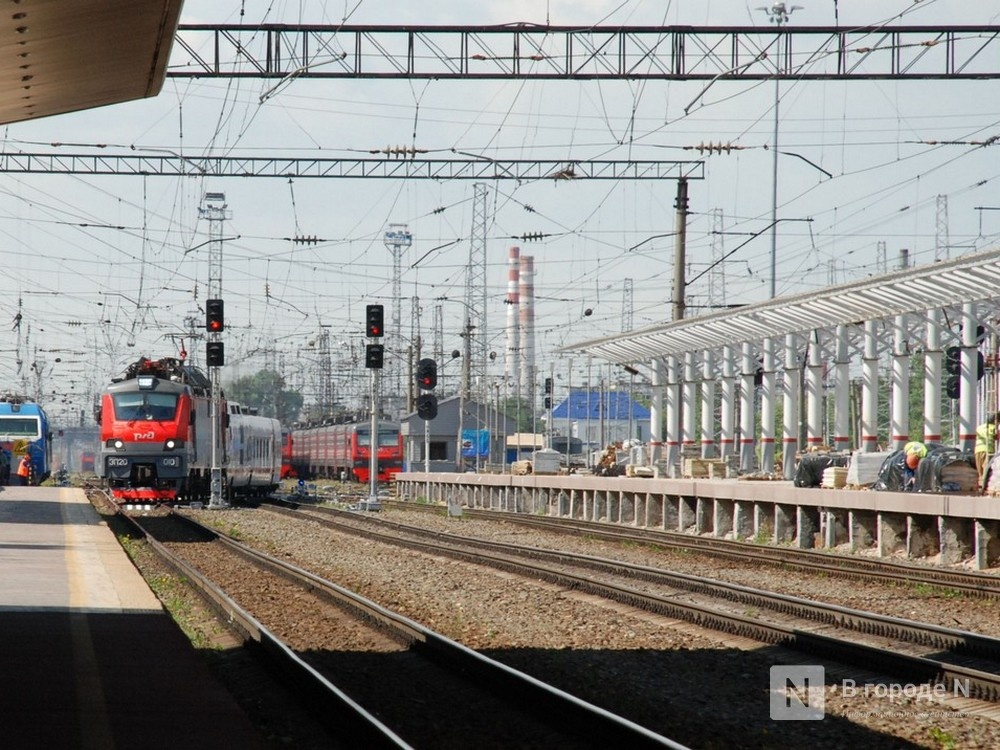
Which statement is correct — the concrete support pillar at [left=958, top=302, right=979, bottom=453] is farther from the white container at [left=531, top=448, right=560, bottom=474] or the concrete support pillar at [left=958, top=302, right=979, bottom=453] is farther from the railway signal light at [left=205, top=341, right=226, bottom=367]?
the white container at [left=531, top=448, right=560, bottom=474]

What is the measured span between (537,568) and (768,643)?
7.05 m

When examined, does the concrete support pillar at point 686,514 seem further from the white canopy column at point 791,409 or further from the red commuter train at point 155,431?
the red commuter train at point 155,431

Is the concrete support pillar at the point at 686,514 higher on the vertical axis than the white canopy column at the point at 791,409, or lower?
lower

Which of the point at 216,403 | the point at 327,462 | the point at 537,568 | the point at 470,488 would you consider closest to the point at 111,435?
the point at 216,403

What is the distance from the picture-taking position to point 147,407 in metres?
36.6

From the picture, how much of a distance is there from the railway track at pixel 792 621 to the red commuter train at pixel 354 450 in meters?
39.5

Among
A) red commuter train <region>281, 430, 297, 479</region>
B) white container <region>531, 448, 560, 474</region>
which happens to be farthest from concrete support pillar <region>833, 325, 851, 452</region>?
red commuter train <region>281, 430, 297, 479</region>

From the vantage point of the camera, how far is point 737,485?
1093 inches

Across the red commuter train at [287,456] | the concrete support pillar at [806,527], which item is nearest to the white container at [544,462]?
the concrete support pillar at [806,527]

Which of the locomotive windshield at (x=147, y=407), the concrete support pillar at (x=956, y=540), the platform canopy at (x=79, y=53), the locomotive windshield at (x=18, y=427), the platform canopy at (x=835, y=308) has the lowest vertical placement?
the concrete support pillar at (x=956, y=540)

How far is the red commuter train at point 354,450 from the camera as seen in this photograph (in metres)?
62.4

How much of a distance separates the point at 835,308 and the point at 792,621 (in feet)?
51.4

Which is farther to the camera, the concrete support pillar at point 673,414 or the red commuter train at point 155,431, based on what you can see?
the concrete support pillar at point 673,414

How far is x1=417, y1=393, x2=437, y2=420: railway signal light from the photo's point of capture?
3675 centimetres
